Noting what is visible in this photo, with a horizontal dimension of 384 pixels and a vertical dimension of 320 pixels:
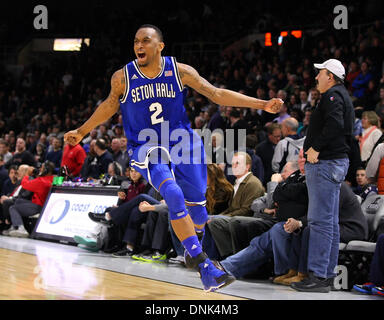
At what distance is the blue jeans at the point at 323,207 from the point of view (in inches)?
216

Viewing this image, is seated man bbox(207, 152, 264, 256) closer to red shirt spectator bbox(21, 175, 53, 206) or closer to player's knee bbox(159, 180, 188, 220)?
player's knee bbox(159, 180, 188, 220)

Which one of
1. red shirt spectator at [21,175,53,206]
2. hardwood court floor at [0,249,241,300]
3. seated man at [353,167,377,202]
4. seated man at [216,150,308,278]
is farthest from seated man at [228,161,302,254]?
red shirt spectator at [21,175,53,206]

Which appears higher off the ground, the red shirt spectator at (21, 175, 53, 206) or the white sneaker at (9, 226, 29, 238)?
the red shirt spectator at (21, 175, 53, 206)

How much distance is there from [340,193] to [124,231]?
12.1 ft

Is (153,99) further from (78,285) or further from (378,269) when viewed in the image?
(378,269)

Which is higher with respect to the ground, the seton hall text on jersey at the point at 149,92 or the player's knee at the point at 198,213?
the seton hall text on jersey at the point at 149,92

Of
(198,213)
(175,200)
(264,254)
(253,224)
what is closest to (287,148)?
(253,224)

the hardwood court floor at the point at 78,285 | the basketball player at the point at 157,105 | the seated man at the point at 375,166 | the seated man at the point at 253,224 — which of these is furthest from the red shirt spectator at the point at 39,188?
the seated man at the point at 375,166

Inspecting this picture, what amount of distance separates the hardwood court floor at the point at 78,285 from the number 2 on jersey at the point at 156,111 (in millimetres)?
1500

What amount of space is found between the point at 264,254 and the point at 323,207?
917mm

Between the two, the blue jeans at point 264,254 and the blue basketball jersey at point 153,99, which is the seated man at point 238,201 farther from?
the blue basketball jersey at point 153,99

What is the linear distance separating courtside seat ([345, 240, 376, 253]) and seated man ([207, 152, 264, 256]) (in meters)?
1.45

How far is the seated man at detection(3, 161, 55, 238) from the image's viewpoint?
10469mm

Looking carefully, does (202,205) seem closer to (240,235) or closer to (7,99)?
(240,235)
